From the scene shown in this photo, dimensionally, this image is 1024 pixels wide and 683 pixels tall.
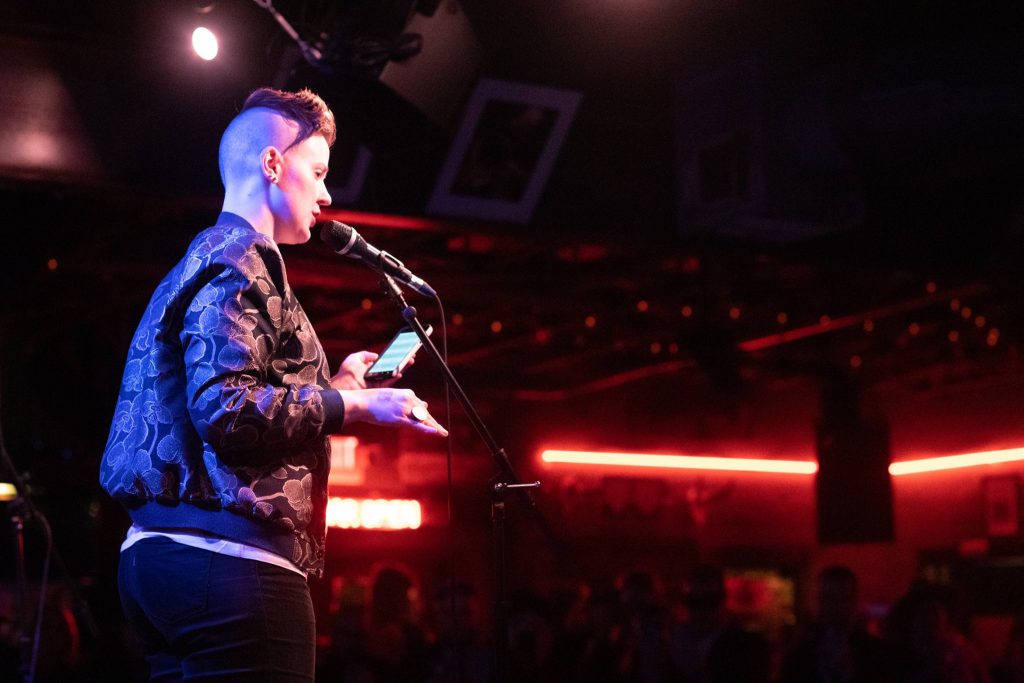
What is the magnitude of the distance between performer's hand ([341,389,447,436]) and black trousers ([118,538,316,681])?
10.8 inches

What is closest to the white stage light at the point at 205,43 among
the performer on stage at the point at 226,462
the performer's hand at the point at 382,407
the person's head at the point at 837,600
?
the performer on stage at the point at 226,462

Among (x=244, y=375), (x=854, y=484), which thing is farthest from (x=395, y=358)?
(x=854, y=484)

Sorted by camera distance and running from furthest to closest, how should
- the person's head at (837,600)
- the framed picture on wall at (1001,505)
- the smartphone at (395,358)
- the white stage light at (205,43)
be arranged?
the framed picture on wall at (1001,505) → the person's head at (837,600) → the white stage light at (205,43) → the smartphone at (395,358)

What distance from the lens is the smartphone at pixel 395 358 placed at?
2.27 meters

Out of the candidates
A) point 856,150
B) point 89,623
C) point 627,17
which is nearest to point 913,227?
point 856,150

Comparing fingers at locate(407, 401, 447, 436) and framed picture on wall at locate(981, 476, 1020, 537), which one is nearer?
fingers at locate(407, 401, 447, 436)

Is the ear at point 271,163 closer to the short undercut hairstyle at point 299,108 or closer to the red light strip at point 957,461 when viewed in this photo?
the short undercut hairstyle at point 299,108

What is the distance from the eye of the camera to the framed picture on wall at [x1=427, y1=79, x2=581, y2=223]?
5305 millimetres

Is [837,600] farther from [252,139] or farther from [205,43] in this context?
[252,139]

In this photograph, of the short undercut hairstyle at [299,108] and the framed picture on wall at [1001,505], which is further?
the framed picture on wall at [1001,505]

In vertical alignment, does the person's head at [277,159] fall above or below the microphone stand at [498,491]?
above

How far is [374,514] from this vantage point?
41.8ft

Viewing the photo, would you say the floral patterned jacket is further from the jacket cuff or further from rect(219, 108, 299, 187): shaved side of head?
rect(219, 108, 299, 187): shaved side of head

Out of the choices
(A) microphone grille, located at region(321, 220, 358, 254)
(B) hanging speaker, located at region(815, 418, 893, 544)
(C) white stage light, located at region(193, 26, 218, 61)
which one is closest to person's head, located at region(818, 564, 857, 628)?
(C) white stage light, located at region(193, 26, 218, 61)
